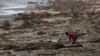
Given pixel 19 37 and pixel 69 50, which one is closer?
pixel 69 50

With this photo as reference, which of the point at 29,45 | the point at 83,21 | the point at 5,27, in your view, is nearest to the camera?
the point at 29,45

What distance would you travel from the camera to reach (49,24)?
28281 millimetres

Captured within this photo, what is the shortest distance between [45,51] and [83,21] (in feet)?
38.2

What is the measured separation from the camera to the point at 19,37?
2277 centimetres

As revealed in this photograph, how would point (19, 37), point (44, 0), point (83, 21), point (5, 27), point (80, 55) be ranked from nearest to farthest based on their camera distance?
point (80, 55)
point (19, 37)
point (5, 27)
point (83, 21)
point (44, 0)

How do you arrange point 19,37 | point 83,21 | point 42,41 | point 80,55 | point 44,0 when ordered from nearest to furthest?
1. point 80,55
2. point 42,41
3. point 19,37
4. point 83,21
5. point 44,0

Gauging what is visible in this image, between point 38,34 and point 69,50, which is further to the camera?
point 38,34

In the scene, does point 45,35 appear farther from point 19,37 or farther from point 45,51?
point 45,51

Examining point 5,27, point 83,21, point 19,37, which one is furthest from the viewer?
point 83,21

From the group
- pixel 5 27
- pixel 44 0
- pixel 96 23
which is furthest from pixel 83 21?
pixel 44 0

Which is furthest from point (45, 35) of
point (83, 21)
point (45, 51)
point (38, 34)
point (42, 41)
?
point (83, 21)

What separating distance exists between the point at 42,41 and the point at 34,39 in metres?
1.18

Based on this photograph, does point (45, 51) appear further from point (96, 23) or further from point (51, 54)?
point (96, 23)

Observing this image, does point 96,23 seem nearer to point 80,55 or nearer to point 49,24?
point 49,24
